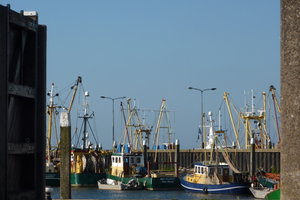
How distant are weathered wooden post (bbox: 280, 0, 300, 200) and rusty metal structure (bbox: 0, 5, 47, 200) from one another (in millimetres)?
6150

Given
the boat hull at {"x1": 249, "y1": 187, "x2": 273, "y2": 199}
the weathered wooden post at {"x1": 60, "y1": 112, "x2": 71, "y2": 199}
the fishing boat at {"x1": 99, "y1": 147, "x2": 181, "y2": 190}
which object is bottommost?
the boat hull at {"x1": 249, "y1": 187, "x2": 273, "y2": 199}

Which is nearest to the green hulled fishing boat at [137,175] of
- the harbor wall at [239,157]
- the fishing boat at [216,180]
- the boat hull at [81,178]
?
the boat hull at [81,178]

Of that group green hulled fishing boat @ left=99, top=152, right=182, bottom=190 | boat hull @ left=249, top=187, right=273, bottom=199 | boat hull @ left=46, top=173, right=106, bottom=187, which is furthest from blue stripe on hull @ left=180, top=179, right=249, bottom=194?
boat hull @ left=46, top=173, right=106, bottom=187

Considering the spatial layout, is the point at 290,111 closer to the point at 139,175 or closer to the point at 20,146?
the point at 20,146

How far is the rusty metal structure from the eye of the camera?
1697cm

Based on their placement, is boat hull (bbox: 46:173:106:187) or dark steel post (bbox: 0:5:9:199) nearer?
dark steel post (bbox: 0:5:9:199)

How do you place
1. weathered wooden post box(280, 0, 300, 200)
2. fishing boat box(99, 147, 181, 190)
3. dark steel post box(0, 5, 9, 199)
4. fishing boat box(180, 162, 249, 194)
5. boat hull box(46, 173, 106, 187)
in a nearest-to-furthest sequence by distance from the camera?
weathered wooden post box(280, 0, 300, 200) → dark steel post box(0, 5, 9, 199) → fishing boat box(180, 162, 249, 194) → fishing boat box(99, 147, 181, 190) → boat hull box(46, 173, 106, 187)

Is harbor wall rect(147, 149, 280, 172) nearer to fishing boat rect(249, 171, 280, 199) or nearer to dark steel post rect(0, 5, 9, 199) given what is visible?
fishing boat rect(249, 171, 280, 199)

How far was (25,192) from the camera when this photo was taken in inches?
749

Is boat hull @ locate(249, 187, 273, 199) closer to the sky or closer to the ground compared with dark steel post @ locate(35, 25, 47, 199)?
closer to the ground

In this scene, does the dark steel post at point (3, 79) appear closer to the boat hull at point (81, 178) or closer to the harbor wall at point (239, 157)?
the boat hull at point (81, 178)

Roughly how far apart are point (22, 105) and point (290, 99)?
24.4ft

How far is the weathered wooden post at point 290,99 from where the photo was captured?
1352 cm

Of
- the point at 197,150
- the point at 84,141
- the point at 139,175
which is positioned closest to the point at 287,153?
the point at 139,175
